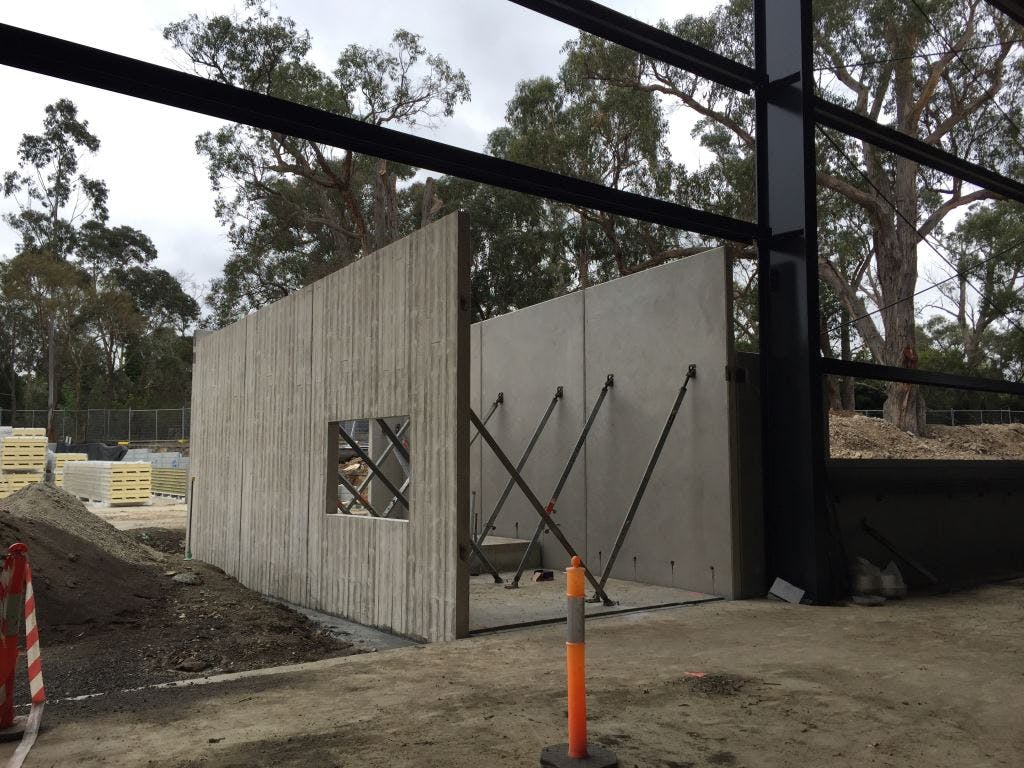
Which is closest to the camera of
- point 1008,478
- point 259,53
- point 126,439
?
point 1008,478

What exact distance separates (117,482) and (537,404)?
18080 mm

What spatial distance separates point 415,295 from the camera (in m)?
7.56

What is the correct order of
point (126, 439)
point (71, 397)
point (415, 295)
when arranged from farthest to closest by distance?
1. point (71, 397)
2. point (126, 439)
3. point (415, 295)

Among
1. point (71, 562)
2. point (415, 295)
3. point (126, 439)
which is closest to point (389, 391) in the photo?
point (415, 295)

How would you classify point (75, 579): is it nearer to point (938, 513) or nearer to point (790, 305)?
point (790, 305)

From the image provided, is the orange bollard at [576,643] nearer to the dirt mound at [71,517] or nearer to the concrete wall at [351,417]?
the concrete wall at [351,417]

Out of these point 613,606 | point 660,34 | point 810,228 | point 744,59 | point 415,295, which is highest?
point 744,59

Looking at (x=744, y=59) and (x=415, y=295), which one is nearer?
(x=415, y=295)

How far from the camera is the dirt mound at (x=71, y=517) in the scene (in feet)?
33.5

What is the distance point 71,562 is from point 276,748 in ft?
18.7

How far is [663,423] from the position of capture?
9508 millimetres

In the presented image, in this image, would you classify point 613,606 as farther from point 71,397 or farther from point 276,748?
point 71,397

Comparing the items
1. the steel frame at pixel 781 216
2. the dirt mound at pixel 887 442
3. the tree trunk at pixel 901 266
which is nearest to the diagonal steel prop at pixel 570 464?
the steel frame at pixel 781 216

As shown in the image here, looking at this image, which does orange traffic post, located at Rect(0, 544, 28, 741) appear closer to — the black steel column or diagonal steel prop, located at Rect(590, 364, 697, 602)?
diagonal steel prop, located at Rect(590, 364, 697, 602)
